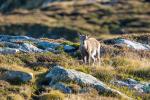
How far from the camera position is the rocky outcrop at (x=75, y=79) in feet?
64.3

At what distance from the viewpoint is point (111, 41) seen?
3128 centimetres

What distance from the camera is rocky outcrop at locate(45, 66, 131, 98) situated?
19594 mm

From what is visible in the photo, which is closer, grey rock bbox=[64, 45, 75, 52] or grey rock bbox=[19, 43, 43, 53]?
grey rock bbox=[19, 43, 43, 53]

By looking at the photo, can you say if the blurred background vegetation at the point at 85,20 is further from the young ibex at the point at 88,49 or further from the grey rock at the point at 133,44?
the young ibex at the point at 88,49

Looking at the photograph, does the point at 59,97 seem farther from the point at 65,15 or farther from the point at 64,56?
the point at 65,15

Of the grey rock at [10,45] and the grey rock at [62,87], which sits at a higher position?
the grey rock at [10,45]

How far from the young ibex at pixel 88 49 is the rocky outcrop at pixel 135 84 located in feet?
14.7

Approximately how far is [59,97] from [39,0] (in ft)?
540

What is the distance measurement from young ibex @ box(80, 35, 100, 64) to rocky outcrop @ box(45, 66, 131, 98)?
5.08m

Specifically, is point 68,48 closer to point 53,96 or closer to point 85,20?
point 53,96

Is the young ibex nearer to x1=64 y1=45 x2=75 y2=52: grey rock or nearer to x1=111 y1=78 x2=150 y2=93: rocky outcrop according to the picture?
x1=64 y1=45 x2=75 y2=52: grey rock

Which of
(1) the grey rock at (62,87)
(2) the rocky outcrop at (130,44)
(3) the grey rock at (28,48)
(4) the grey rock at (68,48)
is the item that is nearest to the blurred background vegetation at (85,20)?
(2) the rocky outcrop at (130,44)

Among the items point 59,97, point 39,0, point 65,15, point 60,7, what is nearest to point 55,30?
point 65,15

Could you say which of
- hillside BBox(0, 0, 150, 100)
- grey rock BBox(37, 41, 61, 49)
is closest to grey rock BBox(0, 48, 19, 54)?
hillside BBox(0, 0, 150, 100)
